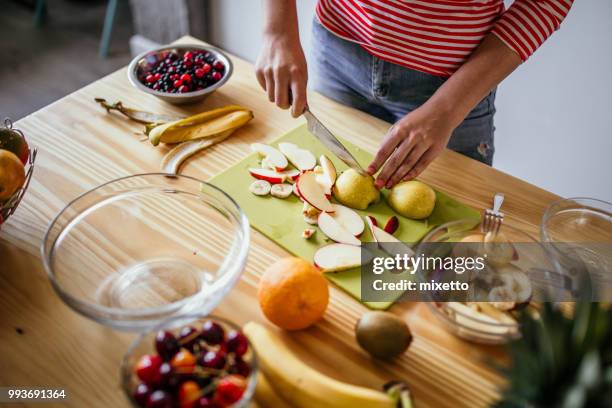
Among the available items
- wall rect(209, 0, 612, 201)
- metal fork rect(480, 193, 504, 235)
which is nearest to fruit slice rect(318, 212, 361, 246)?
metal fork rect(480, 193, 504, 235)

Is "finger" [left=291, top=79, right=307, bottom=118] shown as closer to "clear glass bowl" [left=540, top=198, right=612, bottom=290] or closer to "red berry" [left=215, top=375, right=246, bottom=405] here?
"clear glass bowl" [left=540, top=198, right=612, bottom=290]

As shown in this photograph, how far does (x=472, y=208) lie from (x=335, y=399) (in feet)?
1.97

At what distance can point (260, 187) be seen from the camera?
1176 mm

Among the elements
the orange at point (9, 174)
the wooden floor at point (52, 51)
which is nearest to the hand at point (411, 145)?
the orange at point (9, 174)

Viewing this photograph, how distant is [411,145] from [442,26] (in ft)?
1.11

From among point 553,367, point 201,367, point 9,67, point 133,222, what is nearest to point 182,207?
point 133,222

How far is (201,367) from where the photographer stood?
707mm

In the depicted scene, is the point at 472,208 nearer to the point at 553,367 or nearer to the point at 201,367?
the point at 553,367

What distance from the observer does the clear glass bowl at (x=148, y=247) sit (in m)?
0.88

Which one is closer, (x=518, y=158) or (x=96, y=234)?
(x=96, y=234)

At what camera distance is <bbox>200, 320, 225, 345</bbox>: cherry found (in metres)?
0.74

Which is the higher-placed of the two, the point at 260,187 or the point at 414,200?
the point at 414,200

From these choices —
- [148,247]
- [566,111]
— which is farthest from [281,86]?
[566,111]

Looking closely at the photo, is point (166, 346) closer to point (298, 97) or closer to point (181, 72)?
point (298, 97)
